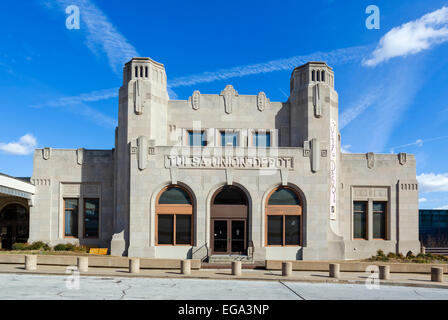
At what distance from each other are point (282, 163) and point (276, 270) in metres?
8.11

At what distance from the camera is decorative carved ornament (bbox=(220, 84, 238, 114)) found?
33.7 meters

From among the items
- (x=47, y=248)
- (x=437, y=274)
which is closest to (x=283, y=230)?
(x=437, y=274)

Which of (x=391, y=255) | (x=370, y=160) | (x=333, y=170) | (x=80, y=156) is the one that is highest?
(x=80, y=156)

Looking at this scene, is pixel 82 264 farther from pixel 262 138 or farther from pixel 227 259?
pixel 262 138

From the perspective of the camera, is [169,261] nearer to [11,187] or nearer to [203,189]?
[203,189]

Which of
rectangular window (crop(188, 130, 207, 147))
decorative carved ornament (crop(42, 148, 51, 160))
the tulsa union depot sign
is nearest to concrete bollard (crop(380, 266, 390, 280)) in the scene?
the tulsa union depot sign

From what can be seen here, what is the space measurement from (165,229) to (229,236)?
182 inches

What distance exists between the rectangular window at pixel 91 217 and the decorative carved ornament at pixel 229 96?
1310 centimetres

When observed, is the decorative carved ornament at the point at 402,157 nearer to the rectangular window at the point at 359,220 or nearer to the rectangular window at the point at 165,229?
the rectangular window at the point at 359,220

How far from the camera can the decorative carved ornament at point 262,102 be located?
33844mm

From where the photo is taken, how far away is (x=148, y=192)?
29469mm

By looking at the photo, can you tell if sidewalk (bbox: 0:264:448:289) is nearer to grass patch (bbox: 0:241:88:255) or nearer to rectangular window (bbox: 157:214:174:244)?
Answer: rectangular window (bbox: 157:214:174:244)

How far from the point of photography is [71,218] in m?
33.8
